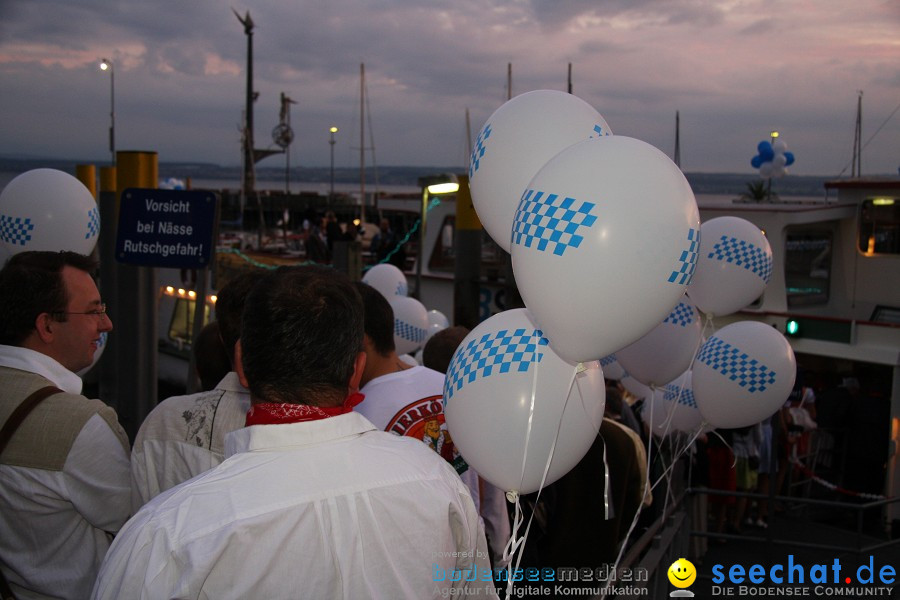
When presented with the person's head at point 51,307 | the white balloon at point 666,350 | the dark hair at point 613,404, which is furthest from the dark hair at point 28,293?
the dark hair at point 613,404

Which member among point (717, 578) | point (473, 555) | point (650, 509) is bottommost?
point (717, 578)

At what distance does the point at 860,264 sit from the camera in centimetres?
965

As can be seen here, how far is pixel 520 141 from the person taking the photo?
246 centimetres

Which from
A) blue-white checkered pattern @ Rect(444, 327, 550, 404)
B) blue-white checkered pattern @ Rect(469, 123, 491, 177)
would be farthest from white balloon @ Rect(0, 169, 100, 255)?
blue-white checkered pattern @ Rect(444, 327, 550, 404)

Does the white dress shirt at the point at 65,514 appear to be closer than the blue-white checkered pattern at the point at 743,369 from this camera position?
Yes

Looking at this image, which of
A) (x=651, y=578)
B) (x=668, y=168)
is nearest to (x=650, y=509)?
(x=651, y=578)

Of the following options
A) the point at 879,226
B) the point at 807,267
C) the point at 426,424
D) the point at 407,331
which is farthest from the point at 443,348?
the point at 879,226

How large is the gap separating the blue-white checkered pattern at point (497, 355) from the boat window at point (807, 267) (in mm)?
8121

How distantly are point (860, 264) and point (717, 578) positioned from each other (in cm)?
636

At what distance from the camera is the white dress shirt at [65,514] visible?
1.92 metres

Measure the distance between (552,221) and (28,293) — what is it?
1.62 m

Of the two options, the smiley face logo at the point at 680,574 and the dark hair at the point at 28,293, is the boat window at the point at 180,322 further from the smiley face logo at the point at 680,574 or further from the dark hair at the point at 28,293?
the dark hair at the point at 28,293

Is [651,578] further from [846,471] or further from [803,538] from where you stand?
[846,471]

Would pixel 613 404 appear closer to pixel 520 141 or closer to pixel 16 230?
pixel 520 141
